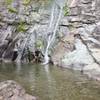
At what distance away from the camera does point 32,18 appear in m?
28.6

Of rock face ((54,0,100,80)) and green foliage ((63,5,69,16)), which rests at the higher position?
green foliage ((63,5,69,16))

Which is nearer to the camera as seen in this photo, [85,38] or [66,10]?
[85,38]

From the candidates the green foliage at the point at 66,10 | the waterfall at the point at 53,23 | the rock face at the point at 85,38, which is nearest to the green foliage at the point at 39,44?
the waterfall at the point at 53,23

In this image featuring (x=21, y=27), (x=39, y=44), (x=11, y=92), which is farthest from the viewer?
(x=21, y=27)

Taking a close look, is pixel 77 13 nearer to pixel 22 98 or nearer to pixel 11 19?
pixel 11 19

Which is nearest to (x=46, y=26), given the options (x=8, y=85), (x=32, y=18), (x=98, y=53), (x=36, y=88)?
(x=32, y=18)

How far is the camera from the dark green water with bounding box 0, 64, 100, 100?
14.5m

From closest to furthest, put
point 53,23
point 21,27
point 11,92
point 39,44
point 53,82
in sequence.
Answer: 1. point 11,92
2. point 53,82
3. point 39,44
4. point 53,23
5. point 21,27

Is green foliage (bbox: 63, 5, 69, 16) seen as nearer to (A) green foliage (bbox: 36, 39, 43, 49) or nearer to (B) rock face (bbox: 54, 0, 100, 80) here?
(B) rock face (bbox: 54, 0, 100, 80)

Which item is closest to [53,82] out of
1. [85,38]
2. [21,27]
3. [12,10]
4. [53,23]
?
[85,38]

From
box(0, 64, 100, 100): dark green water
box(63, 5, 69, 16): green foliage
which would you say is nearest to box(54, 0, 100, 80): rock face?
box(63, 5, 69, 16): green foliage

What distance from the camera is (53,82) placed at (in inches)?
680

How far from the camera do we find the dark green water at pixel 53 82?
47.5 ft

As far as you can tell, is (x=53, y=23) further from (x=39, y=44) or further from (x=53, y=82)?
(x=53, y=82)
